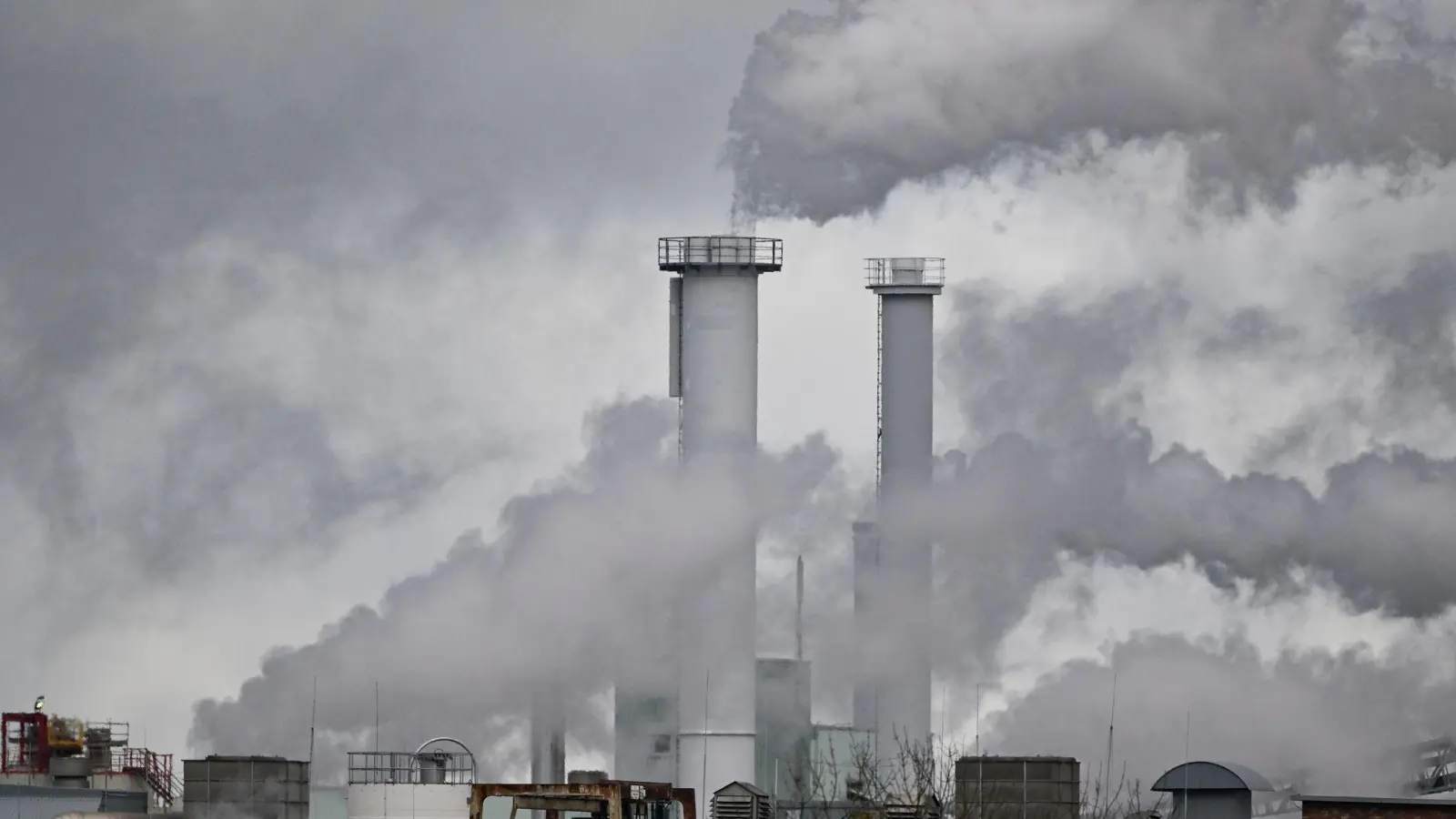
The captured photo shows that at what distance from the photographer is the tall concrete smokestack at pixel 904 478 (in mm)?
70438

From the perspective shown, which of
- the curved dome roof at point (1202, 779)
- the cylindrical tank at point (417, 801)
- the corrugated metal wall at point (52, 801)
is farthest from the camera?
the corrugated metal wall at point (52, 801)

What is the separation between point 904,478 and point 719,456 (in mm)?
8274

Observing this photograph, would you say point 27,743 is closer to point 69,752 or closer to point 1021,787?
point 69,752

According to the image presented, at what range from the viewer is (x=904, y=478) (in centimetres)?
7300

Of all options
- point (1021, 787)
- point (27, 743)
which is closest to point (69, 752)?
point (27, 743)

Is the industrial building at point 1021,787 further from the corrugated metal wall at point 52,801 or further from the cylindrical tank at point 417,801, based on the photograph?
the corrugated metal wall at point 52,801

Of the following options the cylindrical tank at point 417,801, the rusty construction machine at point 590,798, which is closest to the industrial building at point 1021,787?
the rusty construction machine at point 590,798

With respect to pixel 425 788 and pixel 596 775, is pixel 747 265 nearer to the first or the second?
pixel 596 775

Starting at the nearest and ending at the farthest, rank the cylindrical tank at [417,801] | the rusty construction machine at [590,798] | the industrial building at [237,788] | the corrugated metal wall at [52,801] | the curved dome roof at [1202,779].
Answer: the rusty construction machine at [590,798]
the curved dome roof at [1202,779]
the cylindrical tank at [417,801]
the industrial building at [237,788]
the corrugated metal wall at [52,801]

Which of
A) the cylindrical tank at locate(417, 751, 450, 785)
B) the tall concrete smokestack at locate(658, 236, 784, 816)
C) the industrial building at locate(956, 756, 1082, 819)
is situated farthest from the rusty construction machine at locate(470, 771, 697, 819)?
the tall concrete smokestack at locate(658, 236, 784, 816)

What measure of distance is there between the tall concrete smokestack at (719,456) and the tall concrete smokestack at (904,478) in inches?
195

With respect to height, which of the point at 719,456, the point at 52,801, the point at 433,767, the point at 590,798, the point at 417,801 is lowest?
the point at 590,798

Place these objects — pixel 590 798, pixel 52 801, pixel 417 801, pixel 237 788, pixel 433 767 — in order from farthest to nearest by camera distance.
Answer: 1. pixel 52 801
2. pixel 237 788
3. pixel 433 767
4. pixel 417 801
5. pixel 590 798

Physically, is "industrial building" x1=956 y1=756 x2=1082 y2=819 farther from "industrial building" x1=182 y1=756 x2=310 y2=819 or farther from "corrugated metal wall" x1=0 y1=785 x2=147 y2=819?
"corrugated metal wall" x1=0 y1=785 x2=147 y2=819
